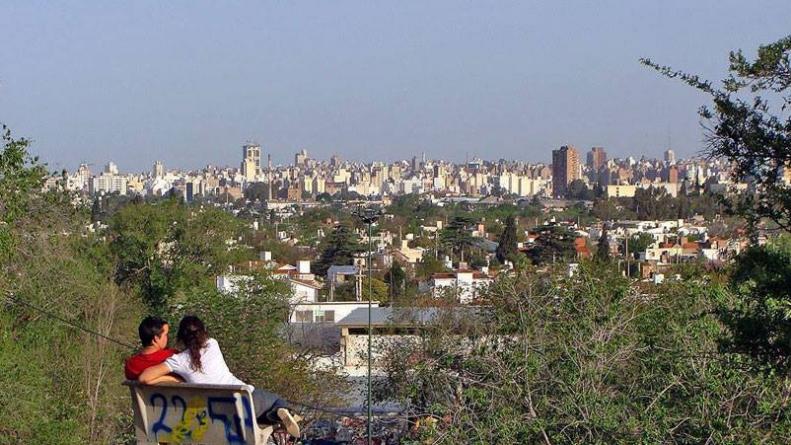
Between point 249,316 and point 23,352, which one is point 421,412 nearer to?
point 23,352

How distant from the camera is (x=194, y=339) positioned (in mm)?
6363

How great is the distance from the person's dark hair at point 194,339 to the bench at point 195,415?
115mm

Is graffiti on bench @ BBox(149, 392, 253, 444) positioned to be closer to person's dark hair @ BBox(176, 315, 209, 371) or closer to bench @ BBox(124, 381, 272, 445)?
bench @ BBox(124, 381, 272, 445)

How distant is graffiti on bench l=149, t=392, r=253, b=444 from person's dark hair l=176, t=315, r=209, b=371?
0.15 meters

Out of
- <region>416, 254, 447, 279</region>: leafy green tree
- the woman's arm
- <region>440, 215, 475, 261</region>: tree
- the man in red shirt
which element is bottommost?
<region>416, 254, 447, 279</region>: leafy green tree

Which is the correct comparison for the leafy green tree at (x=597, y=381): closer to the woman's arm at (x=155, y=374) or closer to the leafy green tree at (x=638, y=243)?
the woman's arm at (x=155, y=374)

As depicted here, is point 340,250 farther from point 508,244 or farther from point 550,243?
point 550,243

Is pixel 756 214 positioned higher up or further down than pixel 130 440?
higher up

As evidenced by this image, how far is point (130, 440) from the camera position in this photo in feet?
67.6

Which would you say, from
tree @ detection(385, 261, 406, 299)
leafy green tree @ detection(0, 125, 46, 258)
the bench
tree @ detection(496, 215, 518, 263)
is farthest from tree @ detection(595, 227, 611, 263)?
the bench

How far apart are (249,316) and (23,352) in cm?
809

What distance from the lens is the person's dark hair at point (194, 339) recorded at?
636 centimetres

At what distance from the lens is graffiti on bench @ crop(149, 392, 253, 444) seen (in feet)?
20.5

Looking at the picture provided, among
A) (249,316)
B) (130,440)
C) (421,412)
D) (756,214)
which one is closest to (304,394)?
(249,316)
